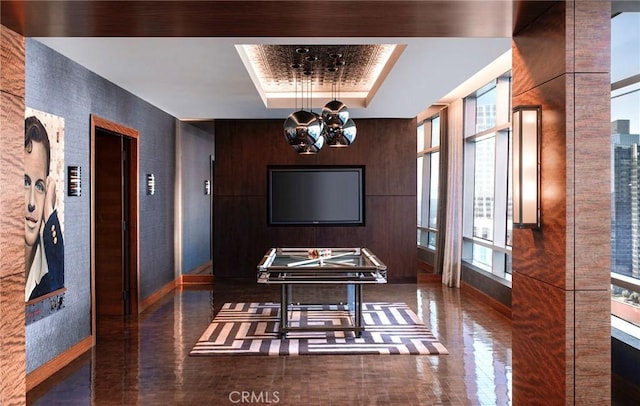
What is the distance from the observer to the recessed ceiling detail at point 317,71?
5.66m

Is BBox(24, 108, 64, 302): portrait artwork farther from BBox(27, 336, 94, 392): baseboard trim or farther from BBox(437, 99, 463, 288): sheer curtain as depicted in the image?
BBox(437, 99, 463, 288): sheer curtain

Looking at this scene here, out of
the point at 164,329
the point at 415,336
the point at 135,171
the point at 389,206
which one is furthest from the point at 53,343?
the point at 389,206

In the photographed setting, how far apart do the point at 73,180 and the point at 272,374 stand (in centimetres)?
244

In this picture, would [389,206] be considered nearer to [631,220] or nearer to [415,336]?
[415,336]

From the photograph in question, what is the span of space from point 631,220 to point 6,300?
427cm

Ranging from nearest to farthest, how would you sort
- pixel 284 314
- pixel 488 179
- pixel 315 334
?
pixel 284 314 < pixel 315 334 < pixel 488 179

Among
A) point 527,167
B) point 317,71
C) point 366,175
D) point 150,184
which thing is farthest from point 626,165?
point 150,184

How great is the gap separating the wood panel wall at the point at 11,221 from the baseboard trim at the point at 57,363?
3.63ft

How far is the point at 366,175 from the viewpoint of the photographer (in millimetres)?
8961

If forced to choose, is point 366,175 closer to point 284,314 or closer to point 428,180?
point 428,180

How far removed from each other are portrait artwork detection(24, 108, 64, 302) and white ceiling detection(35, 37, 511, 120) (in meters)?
0.70

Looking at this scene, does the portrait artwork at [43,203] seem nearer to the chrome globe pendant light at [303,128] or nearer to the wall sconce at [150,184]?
the chrome globe pendant light at [303,128]

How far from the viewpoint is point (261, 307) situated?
6.92 m

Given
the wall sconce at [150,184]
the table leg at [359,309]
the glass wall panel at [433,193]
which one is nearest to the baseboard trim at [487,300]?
the table leg at [359,309]
